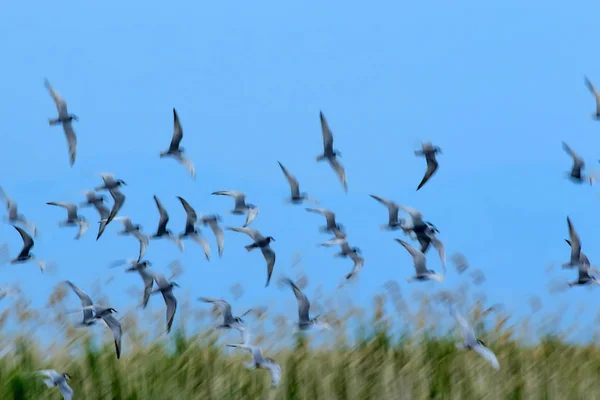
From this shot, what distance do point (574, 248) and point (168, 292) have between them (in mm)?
3533

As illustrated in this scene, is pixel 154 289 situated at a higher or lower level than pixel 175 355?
higher

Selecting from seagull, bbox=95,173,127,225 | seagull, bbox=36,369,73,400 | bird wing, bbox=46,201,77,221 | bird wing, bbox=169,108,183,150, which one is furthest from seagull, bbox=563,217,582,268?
bird wing, bbox=46,201,77,221

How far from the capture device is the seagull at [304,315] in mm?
8727

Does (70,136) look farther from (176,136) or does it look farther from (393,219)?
(393,219)

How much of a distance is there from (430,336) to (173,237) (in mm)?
2507

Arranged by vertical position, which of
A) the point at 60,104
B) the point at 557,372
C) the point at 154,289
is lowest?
the point at 557,372

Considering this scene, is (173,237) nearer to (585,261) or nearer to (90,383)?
(90,383)

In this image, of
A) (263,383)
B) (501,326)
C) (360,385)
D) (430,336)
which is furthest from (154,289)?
(501,326)

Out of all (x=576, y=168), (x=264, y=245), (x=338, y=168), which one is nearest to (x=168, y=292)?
(x=264, y=245)

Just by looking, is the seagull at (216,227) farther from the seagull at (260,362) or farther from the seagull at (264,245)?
the seagull at (260,362)

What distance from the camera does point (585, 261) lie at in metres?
9.35

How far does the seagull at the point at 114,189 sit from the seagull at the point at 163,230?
323mm

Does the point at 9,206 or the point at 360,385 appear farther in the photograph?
the point at 9,206

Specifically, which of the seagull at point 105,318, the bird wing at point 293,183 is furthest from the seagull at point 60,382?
the bird wing at point 293,183
